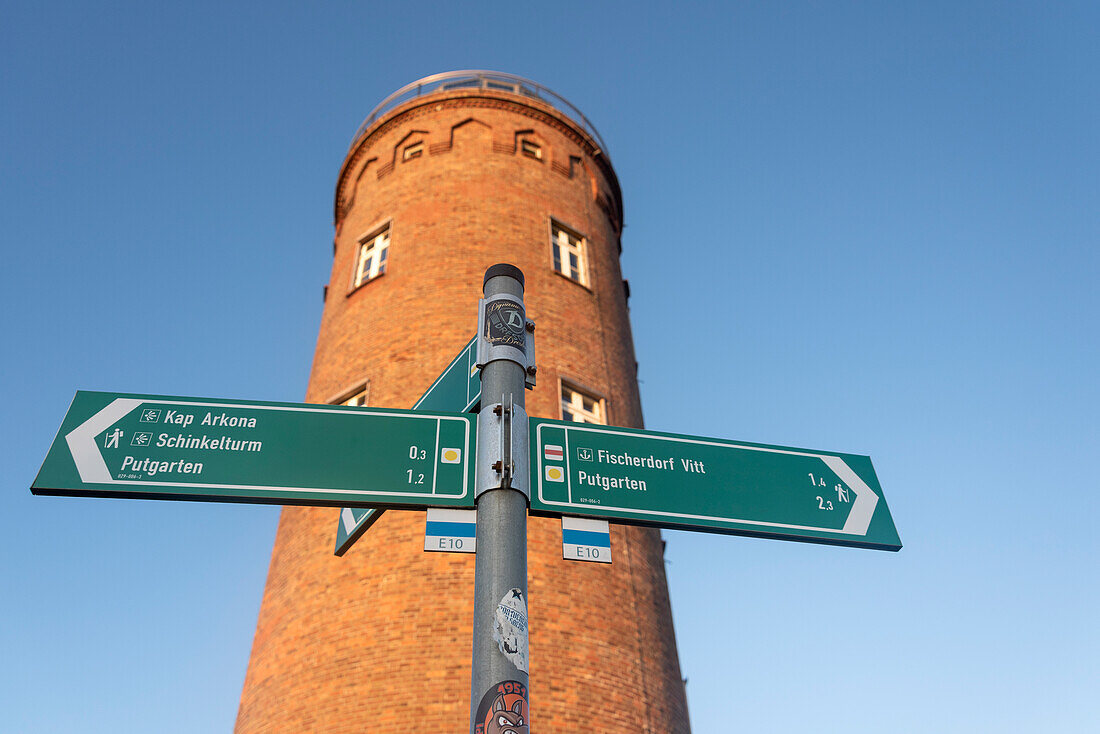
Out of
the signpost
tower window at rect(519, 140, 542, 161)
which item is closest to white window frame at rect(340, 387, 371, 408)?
tower window at rect(519, 140, 542, 161)

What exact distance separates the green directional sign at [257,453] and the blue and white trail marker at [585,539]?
48cm

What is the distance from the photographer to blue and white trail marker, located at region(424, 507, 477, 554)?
11.6 ft

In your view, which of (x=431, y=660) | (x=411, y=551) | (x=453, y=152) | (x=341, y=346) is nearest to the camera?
(x=431, y=660)

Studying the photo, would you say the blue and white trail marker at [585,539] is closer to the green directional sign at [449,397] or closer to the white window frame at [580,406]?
the green directional sign at [449,397]

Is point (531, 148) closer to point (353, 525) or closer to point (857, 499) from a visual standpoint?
point (353, 525)

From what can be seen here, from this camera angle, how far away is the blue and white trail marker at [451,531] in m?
3.54

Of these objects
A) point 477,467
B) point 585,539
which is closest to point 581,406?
point 585,539

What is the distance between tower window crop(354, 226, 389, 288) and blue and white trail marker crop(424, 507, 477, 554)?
11559 mm

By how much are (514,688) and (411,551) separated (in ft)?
24.6

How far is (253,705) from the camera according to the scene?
407 inches

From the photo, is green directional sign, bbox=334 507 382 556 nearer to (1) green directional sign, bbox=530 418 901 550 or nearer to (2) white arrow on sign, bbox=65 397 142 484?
(1) green directional sign, bbox=530 418 901 550

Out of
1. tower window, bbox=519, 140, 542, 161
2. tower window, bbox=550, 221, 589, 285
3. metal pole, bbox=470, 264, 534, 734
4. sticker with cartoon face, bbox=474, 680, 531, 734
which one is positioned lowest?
sticker with cartoon face, bbox=474, 680, 531, 734

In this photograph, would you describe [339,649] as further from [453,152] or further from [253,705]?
[453,152]

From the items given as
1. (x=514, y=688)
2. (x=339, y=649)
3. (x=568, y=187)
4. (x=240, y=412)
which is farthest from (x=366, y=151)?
(x=514, y=688)
